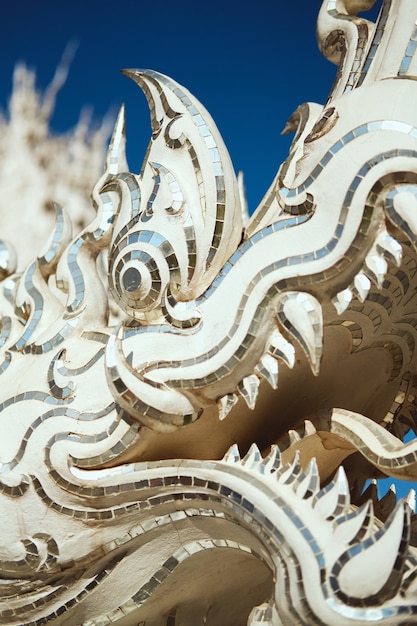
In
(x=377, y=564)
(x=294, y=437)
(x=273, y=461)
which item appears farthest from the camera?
(x=294, y=437)

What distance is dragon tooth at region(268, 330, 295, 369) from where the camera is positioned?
3.17 m

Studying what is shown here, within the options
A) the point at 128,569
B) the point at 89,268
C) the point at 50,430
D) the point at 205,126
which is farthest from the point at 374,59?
the point at 128,569

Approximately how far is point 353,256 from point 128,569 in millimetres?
1234

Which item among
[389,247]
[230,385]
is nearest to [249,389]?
[230,385]

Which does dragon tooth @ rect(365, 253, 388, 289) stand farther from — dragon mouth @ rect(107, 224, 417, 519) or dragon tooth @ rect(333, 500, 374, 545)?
dragon tooth @ rect(333, 500, 374, 545)

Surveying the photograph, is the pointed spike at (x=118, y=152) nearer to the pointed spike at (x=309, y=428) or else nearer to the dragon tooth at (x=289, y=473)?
the pointed spike at (x=309, y=428)

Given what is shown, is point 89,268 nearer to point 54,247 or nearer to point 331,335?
point 54,247

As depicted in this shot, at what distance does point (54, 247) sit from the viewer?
4.08 m

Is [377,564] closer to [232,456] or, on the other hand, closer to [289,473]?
[289,473]

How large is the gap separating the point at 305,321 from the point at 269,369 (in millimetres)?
191

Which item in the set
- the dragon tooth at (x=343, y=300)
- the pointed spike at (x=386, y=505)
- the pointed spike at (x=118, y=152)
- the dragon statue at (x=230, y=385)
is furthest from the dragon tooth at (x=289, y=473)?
the pointed spike at (x=118, y=152)

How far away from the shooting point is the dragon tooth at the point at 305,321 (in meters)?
3.09

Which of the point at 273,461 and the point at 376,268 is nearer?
the point at 376,268

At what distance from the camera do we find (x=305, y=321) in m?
3.11
